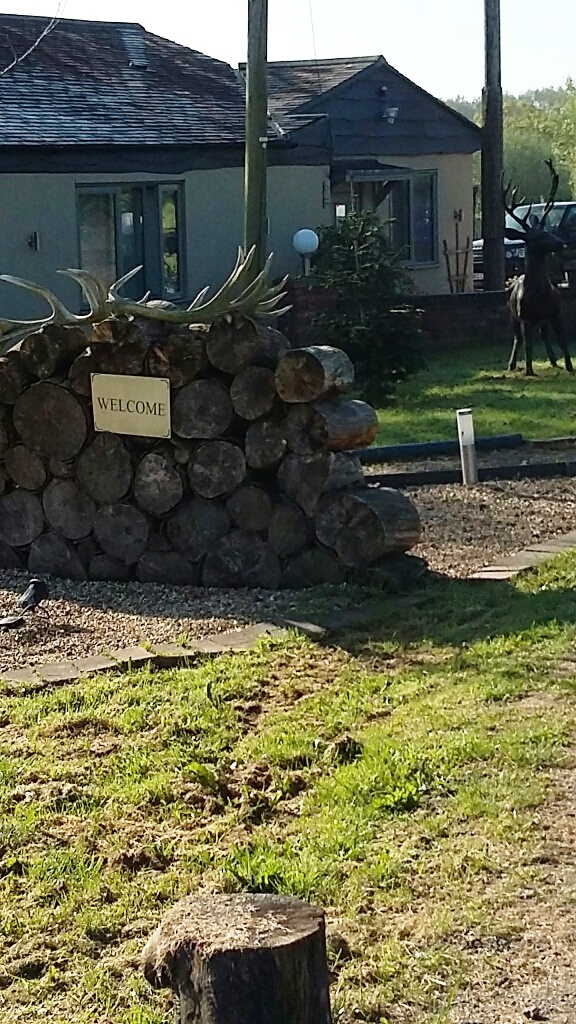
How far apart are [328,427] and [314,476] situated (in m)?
0.29

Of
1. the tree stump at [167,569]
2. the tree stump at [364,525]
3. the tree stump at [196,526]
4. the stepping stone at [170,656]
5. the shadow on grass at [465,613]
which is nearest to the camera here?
the stepping stone at [170,656]

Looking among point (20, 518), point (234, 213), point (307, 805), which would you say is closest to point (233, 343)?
point (20, 518)

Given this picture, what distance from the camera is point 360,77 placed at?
27141 millimetres

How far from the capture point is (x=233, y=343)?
8273 mm

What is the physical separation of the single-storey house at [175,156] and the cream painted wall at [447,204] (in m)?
0.05

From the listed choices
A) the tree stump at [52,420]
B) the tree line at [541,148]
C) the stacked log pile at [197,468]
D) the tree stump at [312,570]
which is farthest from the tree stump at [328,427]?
the tree line at [541,148]

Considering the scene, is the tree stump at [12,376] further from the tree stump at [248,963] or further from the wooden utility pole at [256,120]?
the wooden utility pole at [256,120]

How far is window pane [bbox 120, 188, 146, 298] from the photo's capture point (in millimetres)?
21922

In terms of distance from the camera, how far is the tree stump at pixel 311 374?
8.00m

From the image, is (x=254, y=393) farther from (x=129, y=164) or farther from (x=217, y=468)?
(x=129, y=164)

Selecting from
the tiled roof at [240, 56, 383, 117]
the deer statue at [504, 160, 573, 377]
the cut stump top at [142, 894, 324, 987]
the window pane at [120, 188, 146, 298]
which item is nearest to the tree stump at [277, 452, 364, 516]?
the cut stump top at [142, 894, 324, 987]

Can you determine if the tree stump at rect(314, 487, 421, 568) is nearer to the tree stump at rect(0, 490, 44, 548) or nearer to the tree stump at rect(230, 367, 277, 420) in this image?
the tree stump at rect(230, 367, 277, 420)

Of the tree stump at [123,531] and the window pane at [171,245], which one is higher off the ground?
the window pane at [171,245]

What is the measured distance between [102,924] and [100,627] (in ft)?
11.6
